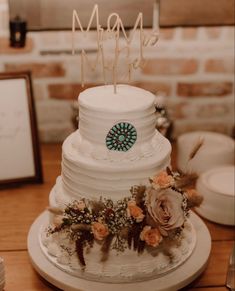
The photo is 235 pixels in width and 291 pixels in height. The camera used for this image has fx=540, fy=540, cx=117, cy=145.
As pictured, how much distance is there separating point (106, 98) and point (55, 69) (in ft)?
2.33

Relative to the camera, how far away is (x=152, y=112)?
1319 mm

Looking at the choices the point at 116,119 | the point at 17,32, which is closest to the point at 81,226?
the point at 116,119

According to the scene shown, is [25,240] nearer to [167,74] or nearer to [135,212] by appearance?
[135,212]

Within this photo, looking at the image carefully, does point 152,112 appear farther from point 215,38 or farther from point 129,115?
point 215,38

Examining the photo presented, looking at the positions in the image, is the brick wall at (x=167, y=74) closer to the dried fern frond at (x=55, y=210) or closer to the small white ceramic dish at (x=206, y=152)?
the small white ceramic dish at (x=206, y=152)

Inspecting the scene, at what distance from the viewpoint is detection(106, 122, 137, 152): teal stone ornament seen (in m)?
1.28

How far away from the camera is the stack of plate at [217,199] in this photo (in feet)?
5.16

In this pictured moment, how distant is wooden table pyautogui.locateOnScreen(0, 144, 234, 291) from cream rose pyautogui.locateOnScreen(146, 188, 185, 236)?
20 centimetres

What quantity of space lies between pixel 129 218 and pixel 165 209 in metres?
0.09

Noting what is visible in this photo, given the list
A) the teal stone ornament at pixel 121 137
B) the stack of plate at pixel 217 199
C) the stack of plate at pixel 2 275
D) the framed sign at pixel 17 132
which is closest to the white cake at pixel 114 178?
the teal stone ornament at pixel 121 137

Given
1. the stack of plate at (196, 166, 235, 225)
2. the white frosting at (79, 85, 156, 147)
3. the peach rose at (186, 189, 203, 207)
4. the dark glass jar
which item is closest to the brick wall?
the dark glass jar

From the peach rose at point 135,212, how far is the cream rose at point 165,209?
0.02m

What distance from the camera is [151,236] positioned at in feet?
4.12

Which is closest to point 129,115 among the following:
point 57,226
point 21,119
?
point 57,226
